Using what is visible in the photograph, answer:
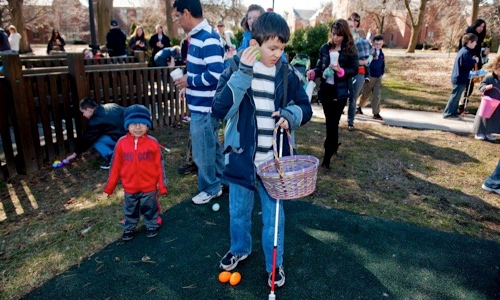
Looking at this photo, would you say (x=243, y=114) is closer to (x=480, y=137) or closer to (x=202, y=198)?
(x=202, y=198)

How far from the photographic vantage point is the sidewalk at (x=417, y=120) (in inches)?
323

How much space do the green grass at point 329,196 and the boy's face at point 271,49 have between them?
2.43 m

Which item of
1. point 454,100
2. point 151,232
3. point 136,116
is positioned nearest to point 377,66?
point 454,100

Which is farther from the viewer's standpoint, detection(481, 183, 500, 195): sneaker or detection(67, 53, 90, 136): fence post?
detection(67, 53, 90, 136): fence post

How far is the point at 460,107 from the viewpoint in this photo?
968cm

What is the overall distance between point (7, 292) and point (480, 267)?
3.99 meters

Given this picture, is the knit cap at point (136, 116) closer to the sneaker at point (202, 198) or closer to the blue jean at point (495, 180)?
the sneaker at point (202, 198)

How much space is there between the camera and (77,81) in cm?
577

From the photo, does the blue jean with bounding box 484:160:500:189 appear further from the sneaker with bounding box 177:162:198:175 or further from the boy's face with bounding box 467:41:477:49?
the boy's face with bounding box 467:41:477:49

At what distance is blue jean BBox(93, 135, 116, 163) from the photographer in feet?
17.9

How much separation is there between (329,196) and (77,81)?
14.0ft

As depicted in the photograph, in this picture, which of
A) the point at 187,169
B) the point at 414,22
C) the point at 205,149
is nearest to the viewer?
the point at 205,149

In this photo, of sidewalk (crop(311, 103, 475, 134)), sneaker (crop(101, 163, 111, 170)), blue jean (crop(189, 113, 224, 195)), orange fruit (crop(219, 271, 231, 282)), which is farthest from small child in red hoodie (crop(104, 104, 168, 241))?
sidewalk (crop(311, 103, 475, 134))

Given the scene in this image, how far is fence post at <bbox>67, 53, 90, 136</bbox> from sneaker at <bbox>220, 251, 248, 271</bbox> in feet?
13.2
